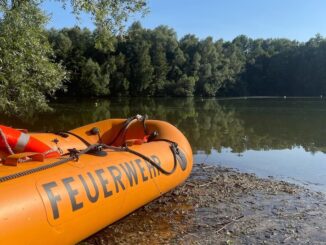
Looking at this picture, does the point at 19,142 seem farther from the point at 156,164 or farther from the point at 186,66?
the point at 186,66

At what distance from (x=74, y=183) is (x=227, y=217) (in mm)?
1836

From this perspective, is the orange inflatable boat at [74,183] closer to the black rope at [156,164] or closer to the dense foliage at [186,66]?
the black rope at [156,164]

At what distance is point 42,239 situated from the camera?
2.98 meters

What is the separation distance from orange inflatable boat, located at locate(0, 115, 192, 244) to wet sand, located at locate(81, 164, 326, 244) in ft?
0.78

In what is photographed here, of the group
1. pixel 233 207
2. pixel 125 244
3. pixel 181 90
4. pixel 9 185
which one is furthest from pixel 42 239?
pixel 181 90

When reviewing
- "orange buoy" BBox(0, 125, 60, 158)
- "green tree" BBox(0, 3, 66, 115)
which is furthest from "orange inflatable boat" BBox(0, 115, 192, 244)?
"green tree" BBox(0, 3, 66, 115)

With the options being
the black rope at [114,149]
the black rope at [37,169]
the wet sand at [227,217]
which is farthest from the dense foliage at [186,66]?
the black rope at [37,169]

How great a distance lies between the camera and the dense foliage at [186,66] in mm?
→ 44594

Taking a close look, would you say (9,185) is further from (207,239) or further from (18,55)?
(18,55)

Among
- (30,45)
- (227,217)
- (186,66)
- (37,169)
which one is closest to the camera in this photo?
(37,169)

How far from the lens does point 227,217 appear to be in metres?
4.52

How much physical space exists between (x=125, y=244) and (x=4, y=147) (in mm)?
1453

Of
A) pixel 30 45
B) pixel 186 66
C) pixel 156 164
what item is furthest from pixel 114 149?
pixel 186 66

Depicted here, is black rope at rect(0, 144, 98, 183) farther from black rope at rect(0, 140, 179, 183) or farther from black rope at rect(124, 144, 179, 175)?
black rope at rect(124, 144, 179, 175)
